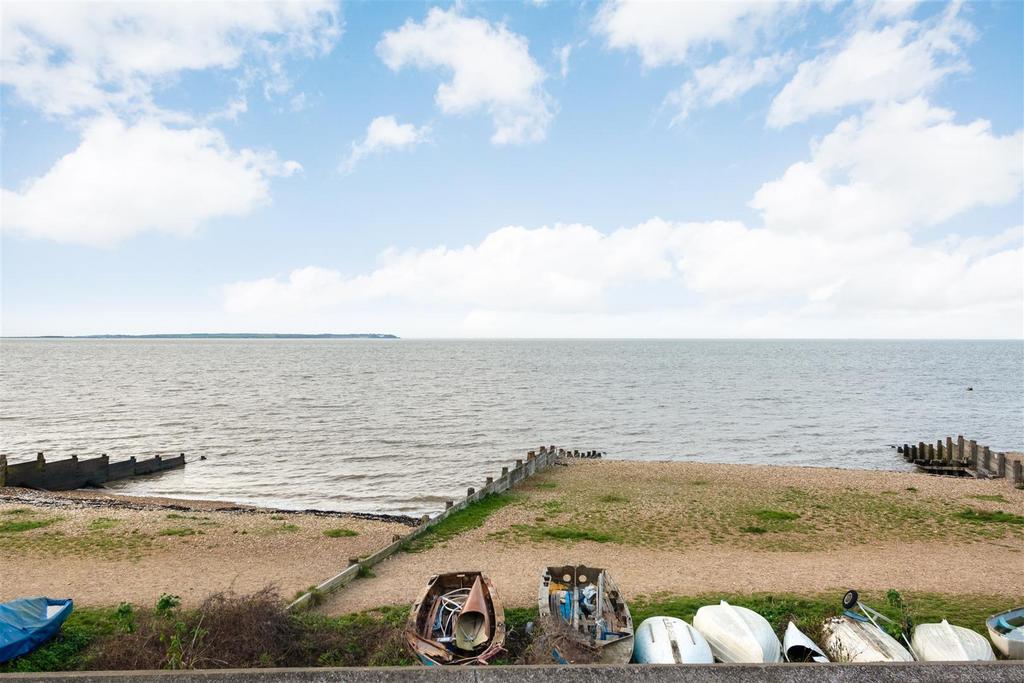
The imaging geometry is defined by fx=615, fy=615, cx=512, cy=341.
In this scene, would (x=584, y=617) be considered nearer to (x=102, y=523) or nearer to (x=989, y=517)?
(x=102, y=523)

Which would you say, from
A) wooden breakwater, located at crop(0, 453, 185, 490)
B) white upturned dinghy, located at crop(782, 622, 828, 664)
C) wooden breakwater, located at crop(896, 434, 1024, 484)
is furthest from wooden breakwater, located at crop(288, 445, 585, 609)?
wooden breakwater, located at crop(0, 453, 185, 490)

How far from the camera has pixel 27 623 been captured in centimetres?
1082

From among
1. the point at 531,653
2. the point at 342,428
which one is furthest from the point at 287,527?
the point at 342,428

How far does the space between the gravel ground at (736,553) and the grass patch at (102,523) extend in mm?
10819

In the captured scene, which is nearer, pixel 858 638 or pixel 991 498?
pixel 858 638

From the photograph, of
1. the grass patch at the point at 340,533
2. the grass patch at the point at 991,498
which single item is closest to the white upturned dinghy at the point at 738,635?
the grass patch at the point at 340,533

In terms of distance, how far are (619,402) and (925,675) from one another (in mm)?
62634

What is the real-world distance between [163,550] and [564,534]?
1209cm

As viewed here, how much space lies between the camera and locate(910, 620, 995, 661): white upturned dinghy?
9.95 meters

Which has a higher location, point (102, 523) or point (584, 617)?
point (584, 617)

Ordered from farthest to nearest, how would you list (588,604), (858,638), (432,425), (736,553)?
(432,425)
(736,553)
(588,604)
(858,638)

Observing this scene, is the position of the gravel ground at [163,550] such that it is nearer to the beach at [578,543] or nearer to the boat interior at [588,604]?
the beach at [578,543]

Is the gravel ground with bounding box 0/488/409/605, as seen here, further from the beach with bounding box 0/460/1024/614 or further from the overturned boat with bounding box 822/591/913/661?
the overturned boat with bounding box 822/591/913/661

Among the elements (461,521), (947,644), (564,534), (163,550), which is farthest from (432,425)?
(947,644)
